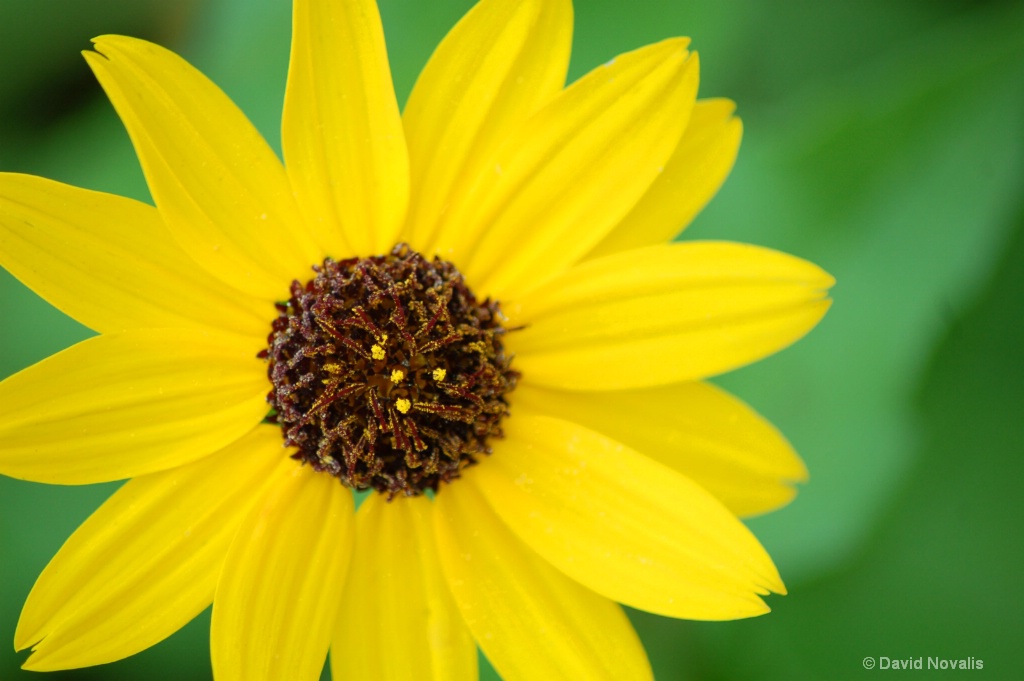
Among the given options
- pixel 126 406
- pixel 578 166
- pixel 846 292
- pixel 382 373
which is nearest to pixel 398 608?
pixel 382 373

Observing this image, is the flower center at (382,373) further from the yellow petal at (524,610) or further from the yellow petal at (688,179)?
the yellow petal at (688,179)

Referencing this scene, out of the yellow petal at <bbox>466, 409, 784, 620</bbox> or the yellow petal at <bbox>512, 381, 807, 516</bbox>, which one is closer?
the yellow petal at <bbox>466, 409, 784, 620</bbox>

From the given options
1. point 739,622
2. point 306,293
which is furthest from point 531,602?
point 739,622

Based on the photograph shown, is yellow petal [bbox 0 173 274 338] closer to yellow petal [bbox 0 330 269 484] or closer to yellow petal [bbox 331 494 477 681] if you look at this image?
yellow petal [bbox 0 330 269 484]

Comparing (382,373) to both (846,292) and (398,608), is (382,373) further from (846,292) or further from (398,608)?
(846,292)

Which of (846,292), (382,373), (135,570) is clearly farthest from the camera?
(846,292)

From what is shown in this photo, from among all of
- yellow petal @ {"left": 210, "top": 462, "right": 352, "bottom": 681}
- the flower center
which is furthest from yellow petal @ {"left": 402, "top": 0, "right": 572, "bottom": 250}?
yellow petal @ {"left": 210, "top": 462, "right": 352, "bottom": 681}
